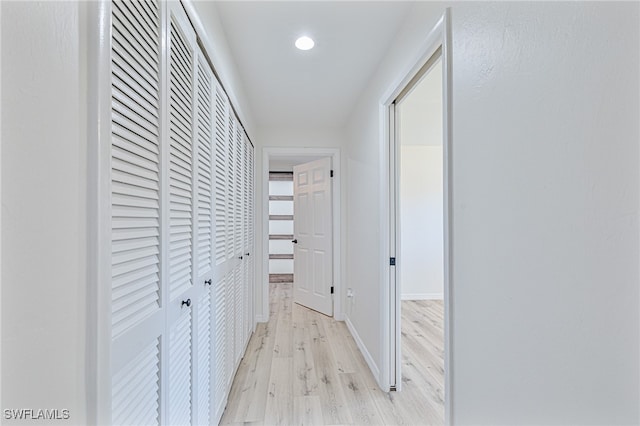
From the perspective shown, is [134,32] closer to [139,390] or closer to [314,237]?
[139,390]

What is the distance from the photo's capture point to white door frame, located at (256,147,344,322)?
3715 mm

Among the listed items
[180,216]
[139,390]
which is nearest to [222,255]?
[180,216]

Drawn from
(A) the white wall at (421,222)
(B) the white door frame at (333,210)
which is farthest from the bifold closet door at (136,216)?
(A) the white wall at (421,222)

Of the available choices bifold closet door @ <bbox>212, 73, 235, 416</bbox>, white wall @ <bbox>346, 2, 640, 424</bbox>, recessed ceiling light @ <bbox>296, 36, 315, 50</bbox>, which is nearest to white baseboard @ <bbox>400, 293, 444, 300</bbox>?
bifold closet door @ <bbox>212, 73, 235, 416</bbox>

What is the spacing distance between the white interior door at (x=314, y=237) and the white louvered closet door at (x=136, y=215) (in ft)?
9.97

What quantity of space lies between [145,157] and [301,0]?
130cm

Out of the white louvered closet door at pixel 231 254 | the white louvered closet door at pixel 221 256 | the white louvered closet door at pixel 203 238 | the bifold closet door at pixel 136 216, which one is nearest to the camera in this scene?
the bifold closet door at pixel 136 216

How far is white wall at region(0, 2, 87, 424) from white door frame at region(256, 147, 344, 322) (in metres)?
→ 3.11

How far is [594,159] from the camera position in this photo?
65 cm

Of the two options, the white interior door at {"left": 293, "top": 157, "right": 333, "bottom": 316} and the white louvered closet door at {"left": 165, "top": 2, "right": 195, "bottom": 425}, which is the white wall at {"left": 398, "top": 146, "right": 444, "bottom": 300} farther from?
the white louvered closet door at {"left": 165, "top": 2, "right": 195, "bottom": 425}

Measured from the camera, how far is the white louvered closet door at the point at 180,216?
105 centimetres

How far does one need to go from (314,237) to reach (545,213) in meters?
3.46

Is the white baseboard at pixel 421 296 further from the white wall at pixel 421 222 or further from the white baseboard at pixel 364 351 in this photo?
the white baseboard at pixel 364 351

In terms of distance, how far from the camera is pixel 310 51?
7.04 feet
